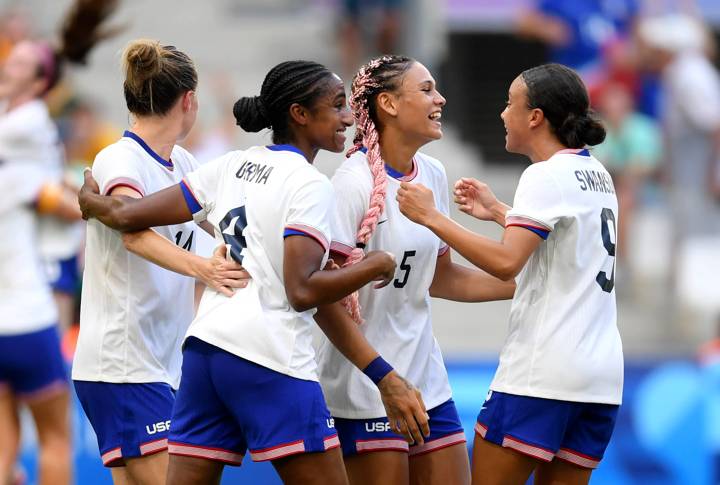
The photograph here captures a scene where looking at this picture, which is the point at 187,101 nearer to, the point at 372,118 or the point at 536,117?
the point at 372,118

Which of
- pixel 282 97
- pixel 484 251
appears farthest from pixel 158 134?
pixel 484 251

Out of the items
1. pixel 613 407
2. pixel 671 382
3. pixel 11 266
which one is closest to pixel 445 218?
pixel 613 407

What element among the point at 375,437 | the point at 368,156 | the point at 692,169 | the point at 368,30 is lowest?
the point at 375,437

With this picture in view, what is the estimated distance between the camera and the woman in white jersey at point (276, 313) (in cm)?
388

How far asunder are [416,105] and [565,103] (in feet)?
1.67

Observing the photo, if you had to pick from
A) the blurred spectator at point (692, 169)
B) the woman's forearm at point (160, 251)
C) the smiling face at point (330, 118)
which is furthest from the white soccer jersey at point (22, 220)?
the blurred spectator at point (692, 169)

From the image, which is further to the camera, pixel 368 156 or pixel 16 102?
pixel 16 102

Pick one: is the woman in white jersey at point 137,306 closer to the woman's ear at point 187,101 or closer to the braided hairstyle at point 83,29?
the woman's ear at point 187,101

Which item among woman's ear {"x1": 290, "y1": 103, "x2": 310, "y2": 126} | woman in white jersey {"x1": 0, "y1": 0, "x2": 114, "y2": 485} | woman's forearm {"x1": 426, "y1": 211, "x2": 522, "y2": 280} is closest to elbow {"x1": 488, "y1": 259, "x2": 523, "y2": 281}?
woman's forearm {"x1": 426, "y1": 211, "x2": 522, "y2": 280}

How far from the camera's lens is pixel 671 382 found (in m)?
7.84

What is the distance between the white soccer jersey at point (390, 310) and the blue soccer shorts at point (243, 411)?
1.44 feet

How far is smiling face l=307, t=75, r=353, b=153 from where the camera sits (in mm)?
4066

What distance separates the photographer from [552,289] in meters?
4.16

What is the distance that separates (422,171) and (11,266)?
2.37 meters
